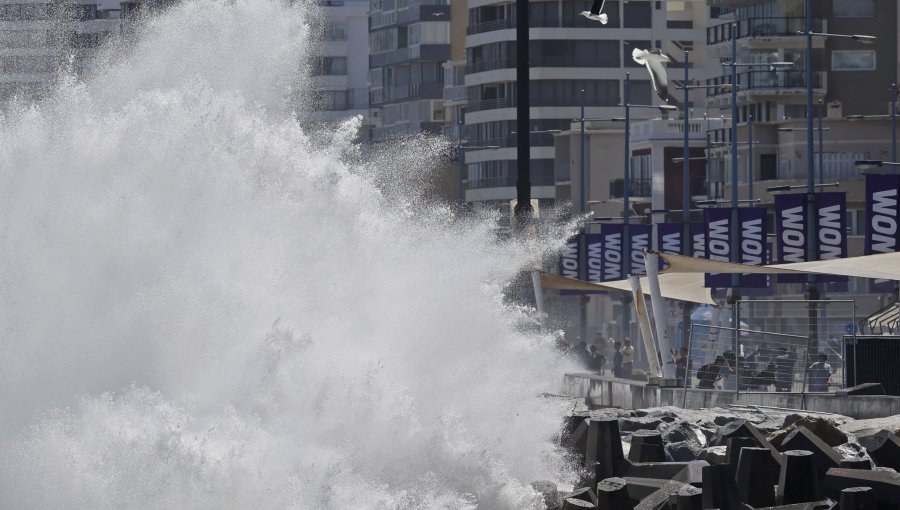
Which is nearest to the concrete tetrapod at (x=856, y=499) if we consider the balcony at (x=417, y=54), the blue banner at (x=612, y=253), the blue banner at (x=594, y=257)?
the blue banner at (x=612, y=253)

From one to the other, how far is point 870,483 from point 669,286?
24204 millimetres

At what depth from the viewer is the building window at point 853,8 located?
82.9 m

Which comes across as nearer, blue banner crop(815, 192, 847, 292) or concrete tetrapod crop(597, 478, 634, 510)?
concrete tetrapod crop(597, 478, 634, 510)

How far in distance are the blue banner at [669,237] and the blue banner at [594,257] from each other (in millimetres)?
2191

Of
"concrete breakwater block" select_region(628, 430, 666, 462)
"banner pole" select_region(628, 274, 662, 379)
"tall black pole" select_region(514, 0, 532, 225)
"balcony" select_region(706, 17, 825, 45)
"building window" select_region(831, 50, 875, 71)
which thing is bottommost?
"banner pole" select_region(628, 274, 662, 379)

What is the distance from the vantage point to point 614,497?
48.4 feet

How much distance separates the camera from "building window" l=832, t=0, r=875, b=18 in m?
82.9

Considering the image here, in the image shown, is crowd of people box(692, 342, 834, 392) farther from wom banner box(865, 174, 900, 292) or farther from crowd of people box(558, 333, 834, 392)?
wom banner box(865, 174, 900, 292)

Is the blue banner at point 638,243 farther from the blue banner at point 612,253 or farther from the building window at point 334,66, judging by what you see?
the building window at point 334,66

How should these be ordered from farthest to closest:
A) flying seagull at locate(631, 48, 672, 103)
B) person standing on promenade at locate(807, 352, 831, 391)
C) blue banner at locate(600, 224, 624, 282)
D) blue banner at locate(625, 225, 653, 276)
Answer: flying seagull at locate(631, 48, 672, 103) → blue banner at locate(600, 224, 624, 282) → blue banner at locate(625, 225, 653, 276) → person standing on promenade at locate(807, 352, 831, 391)

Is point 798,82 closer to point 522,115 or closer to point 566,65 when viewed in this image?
point 566,65

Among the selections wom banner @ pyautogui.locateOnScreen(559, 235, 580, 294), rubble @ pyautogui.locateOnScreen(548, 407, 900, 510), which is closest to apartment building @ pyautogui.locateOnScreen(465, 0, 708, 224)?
wom banner @ pyautogui.locateOnScreen(559, 235, 580, 294)

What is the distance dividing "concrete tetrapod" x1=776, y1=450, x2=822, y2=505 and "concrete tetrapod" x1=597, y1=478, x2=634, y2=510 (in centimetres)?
129

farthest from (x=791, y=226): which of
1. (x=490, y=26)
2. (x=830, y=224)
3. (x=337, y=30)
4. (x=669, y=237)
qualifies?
(x=337, y=30)
